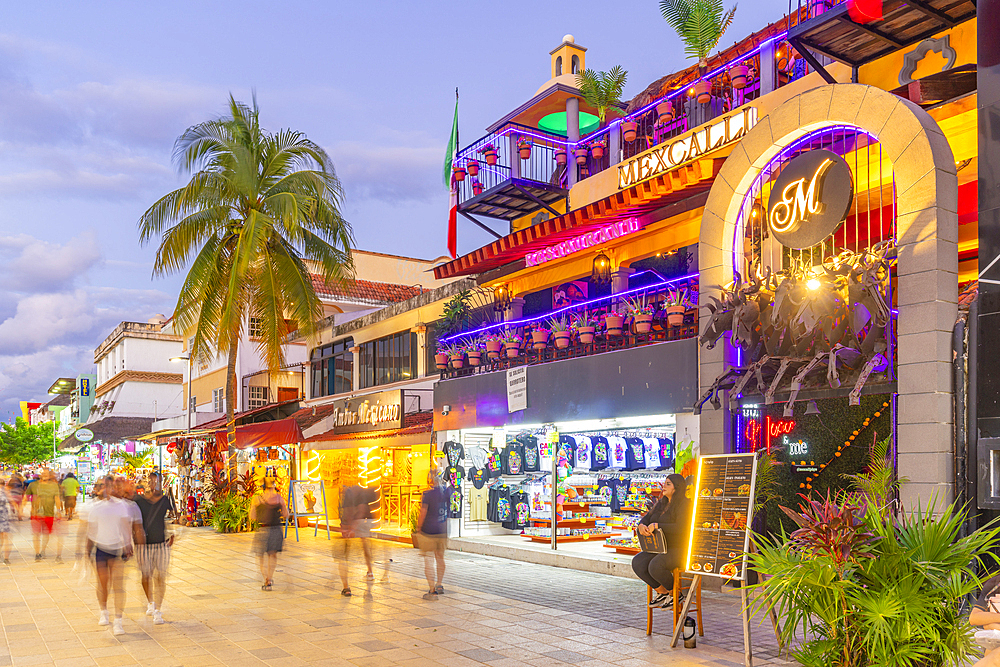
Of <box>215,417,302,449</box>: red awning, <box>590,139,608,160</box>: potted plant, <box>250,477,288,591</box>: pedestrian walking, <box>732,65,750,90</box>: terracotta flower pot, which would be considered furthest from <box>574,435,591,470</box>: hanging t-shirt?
<box>215,417,302,449</box>: red awning

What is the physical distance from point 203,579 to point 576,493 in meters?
6.78

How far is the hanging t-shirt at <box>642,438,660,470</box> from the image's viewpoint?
47.2ft

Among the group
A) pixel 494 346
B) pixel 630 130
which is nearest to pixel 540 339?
pixel 494 346

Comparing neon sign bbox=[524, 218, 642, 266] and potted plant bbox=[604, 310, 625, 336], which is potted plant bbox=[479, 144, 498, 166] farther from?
potted plant bbox=[604, 310, 625, 336]

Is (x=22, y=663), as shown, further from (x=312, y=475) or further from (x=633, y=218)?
(x=312, y=475)

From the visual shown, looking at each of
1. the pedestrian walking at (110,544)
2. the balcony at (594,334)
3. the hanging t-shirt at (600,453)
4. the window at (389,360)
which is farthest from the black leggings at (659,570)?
the window at (389,360)

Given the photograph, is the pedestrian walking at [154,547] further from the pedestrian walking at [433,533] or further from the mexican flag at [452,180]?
the mexican flag at [452,180]

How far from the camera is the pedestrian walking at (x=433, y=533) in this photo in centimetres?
1159

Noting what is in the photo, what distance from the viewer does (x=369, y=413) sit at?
21453mm

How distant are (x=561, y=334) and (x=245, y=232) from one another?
1026 centimetres

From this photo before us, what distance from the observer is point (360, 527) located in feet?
41.5

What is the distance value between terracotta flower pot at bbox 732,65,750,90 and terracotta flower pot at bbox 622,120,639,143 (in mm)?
2683

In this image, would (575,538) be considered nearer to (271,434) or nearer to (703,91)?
(703,91)

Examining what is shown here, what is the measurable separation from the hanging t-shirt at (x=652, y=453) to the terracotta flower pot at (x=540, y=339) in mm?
2802
